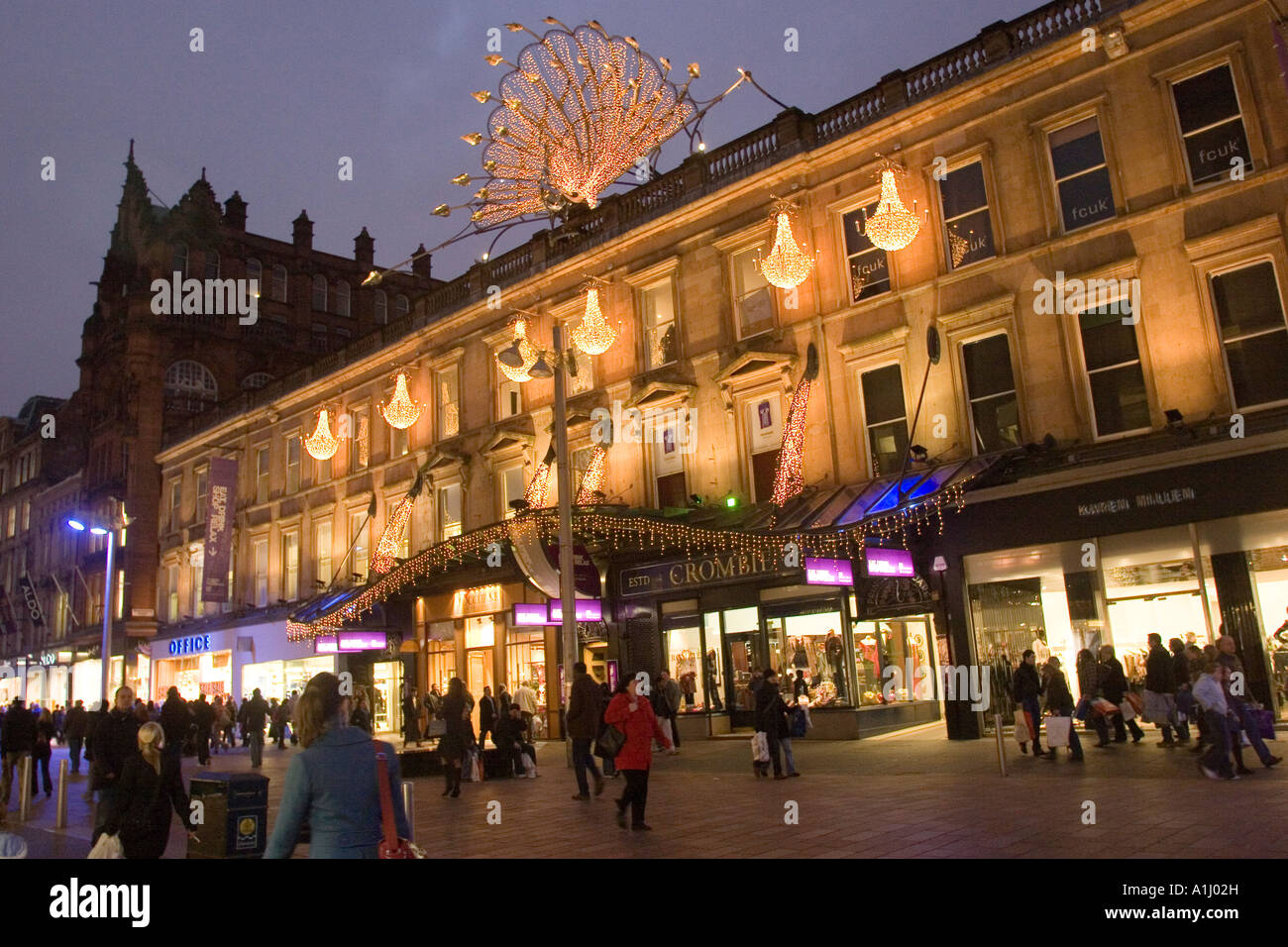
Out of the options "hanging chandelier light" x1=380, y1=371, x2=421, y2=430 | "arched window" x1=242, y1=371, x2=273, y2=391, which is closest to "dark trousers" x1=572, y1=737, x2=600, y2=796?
"hanging chandelier light" x1=380, y1=371, x2=421, y2=430

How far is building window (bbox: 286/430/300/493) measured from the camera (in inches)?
1453

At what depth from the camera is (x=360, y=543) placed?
33031 mm

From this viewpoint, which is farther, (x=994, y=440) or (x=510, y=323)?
(x=510, y=323)

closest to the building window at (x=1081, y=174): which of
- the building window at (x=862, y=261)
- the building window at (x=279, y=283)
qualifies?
the building window at (x=862, y=261)

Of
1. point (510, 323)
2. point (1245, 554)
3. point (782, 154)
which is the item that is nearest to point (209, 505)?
point (510, 323)

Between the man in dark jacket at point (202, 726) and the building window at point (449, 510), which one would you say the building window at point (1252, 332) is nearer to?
the building window at point (449, 510)

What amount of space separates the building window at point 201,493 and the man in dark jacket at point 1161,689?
36852 mm

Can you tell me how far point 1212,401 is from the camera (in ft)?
53.9

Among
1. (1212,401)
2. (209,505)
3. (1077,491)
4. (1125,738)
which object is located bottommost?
(1125,738)

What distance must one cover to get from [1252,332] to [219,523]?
3359 centimetres

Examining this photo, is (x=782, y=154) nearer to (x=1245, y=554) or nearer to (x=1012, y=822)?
(x=1245, y=554)

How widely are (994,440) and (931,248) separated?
4.32m

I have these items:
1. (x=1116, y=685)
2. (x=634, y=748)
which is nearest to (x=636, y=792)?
(x=634, y=748)
